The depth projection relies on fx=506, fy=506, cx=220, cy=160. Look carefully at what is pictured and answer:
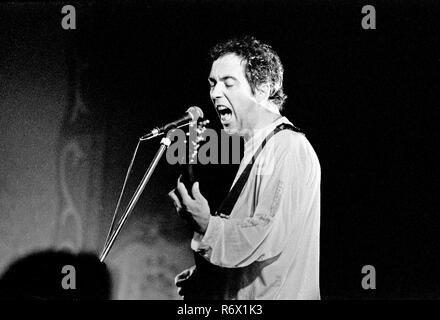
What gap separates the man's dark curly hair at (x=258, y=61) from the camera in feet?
6.91

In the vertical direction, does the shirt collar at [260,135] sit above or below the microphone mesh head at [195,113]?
below

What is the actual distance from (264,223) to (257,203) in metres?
0.09

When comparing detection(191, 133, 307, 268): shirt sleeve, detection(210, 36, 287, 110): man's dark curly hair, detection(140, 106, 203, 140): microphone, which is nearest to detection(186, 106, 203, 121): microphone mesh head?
detection(140, 106, 203, 140): microphone

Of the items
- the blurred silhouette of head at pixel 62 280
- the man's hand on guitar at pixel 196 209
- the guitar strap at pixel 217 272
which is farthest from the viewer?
the blurred silhouette of head at pixel 62 280

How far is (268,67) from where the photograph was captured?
2139 millimetres

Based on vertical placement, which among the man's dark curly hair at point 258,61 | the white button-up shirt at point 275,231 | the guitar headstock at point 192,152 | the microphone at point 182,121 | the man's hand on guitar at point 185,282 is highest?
the man's dark curly hair at point 258,61

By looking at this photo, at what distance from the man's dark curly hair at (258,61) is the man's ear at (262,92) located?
1 centimetres

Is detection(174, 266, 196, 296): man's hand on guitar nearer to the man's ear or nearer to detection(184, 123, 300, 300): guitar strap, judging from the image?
detection(184, 123, 300, 300): guitar strap

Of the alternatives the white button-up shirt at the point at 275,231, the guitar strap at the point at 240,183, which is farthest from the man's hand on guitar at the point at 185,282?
the guitar strap at the point at 240,183

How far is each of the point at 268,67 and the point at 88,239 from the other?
3.45ft

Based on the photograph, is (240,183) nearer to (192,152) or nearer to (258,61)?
(192,152)

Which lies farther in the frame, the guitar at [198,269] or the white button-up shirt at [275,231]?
the guitar at [198,269]

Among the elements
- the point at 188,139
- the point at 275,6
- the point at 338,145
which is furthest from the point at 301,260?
the point at 275,6

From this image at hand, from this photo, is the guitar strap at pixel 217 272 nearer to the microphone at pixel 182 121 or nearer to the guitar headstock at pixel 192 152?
the guitar headstock at pixel 192 152
